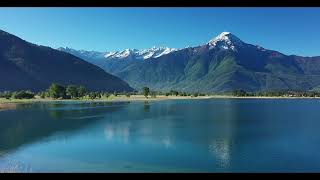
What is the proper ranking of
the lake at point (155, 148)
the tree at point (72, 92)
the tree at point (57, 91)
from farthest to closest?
the tree at point (72, 92)
the tree at point (57, 91)
the lake at point (155, 148)

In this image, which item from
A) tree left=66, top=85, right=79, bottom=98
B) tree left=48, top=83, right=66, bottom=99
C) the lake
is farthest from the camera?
tree left=66, top=85, right=79, bottom=98

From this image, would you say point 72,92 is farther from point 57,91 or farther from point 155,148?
point 155,148

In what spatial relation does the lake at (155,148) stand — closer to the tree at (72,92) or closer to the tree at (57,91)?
the tree at (57,91)

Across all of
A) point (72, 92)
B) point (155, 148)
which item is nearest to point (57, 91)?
point (72, 92)

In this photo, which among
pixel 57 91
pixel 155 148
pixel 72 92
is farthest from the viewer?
Answer: pixel 72 92

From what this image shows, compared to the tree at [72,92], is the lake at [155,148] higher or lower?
lower

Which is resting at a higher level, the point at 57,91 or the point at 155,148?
the point at 57,91

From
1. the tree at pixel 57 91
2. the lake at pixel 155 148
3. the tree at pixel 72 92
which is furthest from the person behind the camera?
the tree at pixel 72 92

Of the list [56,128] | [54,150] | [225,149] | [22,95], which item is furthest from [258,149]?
[22,95]

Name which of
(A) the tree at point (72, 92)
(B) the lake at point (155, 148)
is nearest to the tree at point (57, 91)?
(A) the tree at point (72, 92)

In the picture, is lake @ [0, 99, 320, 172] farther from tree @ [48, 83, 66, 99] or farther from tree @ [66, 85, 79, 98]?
tree @ [66, 85, 79, 98]

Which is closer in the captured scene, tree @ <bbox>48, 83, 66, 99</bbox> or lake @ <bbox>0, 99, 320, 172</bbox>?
lake @ <bbox>0, 99, 320, 172</bbox>

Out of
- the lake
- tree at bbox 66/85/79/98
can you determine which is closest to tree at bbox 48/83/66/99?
tree at bbox 66/85/79/98
